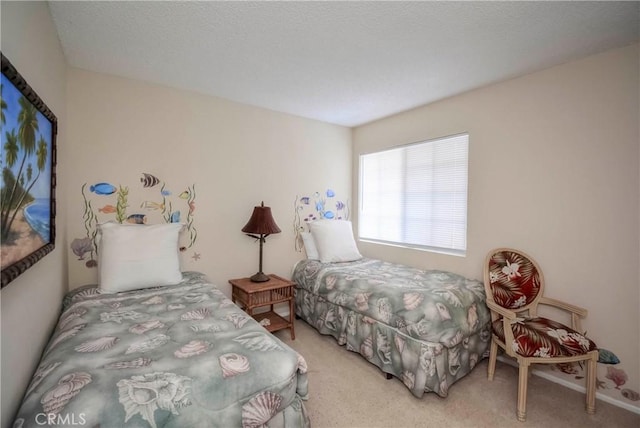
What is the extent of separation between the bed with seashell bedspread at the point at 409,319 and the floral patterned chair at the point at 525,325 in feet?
0.46

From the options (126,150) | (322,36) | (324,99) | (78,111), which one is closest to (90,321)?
(126,150)

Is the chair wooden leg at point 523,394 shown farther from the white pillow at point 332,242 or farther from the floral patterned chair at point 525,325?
the white pillow at point 332,242

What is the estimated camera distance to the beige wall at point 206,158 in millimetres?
2248

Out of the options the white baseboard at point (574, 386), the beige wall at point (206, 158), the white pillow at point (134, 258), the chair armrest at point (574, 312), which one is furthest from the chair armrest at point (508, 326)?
the white pillow at point (134, 258)

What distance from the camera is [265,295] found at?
2707mm

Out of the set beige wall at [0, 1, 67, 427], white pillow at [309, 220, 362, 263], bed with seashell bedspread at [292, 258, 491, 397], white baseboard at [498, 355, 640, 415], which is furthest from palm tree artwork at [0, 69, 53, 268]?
white baseboard at [498, 355, 640, 415]

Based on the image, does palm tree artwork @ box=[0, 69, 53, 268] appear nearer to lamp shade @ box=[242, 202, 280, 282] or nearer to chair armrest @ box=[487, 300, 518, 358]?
lamp shade @ box=[242, 202, 280, 282]

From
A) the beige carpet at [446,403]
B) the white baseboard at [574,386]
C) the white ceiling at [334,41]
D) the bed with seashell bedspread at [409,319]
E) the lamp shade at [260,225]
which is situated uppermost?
the white ceiling at [334,41]

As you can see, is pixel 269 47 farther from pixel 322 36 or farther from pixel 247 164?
pixel 247 164

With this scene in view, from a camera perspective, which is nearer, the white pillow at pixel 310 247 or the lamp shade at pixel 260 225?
the lamp shade at pixel 260 225

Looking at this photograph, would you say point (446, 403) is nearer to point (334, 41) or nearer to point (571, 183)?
point (571, 183)

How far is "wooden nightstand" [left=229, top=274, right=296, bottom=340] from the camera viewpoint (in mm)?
2561

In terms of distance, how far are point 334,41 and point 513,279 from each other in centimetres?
222

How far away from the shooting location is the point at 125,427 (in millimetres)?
920
